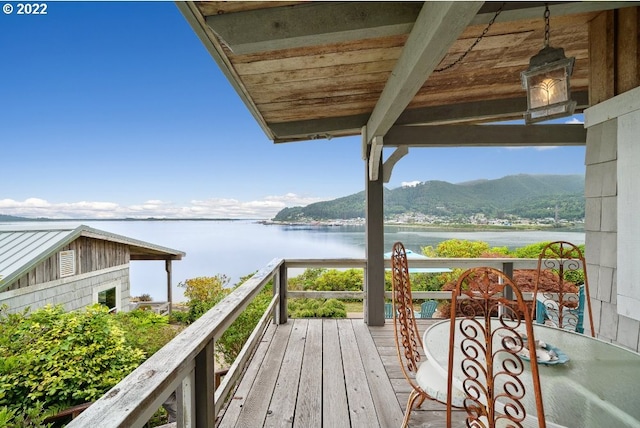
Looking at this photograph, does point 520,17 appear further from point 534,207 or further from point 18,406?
point 534,207

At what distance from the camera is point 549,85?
1.73 metres

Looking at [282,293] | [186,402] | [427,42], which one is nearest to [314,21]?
[427,42]

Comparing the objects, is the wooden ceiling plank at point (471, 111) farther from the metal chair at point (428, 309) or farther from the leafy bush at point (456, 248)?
the leafy bush at point (456, 248)

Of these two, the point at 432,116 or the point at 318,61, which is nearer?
the point at 318,61

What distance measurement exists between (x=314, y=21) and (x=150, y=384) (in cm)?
156

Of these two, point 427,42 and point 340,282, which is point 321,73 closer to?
point 427,42

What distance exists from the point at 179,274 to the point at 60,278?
5.88 m

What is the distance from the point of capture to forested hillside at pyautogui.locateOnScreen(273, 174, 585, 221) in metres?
5.89

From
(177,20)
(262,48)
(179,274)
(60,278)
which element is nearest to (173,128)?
(177,20)

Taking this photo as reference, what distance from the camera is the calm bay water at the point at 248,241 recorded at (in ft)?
19.7

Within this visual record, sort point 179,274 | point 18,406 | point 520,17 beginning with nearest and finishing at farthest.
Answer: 1. point 520,17
2. point 18,406
3. point 179,274

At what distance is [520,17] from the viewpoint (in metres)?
1.54

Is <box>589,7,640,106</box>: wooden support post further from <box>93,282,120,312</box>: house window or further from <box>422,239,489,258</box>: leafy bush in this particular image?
<box>93,282,120,312</box>: house window

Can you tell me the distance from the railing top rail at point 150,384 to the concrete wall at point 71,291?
18.9 ft
